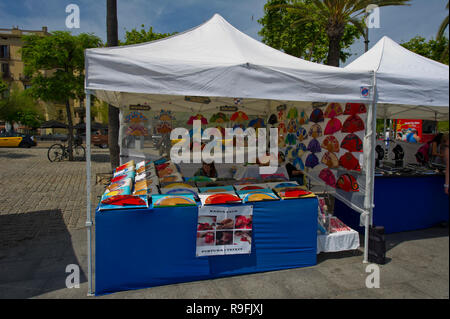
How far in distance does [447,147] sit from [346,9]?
10357 millimetres

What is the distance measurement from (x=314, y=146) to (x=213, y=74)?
107 inches

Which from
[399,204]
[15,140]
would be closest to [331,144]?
[399,204]

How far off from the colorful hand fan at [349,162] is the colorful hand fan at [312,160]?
70 cm

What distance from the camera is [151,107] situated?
6.07 metres

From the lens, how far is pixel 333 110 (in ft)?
14.9

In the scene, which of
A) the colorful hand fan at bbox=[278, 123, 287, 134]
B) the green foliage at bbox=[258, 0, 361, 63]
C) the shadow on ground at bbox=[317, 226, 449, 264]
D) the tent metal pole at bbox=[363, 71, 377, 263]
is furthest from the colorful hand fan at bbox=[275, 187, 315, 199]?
the green foliage at bbox=[258, 0, 361, 63]

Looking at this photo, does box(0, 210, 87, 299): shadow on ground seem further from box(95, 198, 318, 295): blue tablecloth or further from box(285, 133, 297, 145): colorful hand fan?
box(285, 133, 297, 145): colorful hand fan

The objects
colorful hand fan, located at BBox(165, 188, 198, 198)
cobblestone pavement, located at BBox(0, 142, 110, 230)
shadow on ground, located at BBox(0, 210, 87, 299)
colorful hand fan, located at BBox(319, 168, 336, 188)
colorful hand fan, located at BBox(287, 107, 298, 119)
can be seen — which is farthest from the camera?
cobblestone pavement, located at BBox(0, 142, 110, 230)

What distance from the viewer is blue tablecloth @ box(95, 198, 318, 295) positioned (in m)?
2.83

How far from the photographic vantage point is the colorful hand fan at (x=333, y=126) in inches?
171

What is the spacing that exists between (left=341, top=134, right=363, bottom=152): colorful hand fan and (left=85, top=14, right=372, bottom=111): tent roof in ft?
2.35

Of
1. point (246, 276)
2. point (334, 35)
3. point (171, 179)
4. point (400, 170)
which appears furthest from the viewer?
point (334, 35)

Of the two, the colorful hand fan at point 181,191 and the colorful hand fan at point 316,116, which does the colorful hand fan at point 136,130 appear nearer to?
the colorful hand fan at point 181,191

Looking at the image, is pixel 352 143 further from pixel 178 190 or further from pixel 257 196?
pixel 178 190
